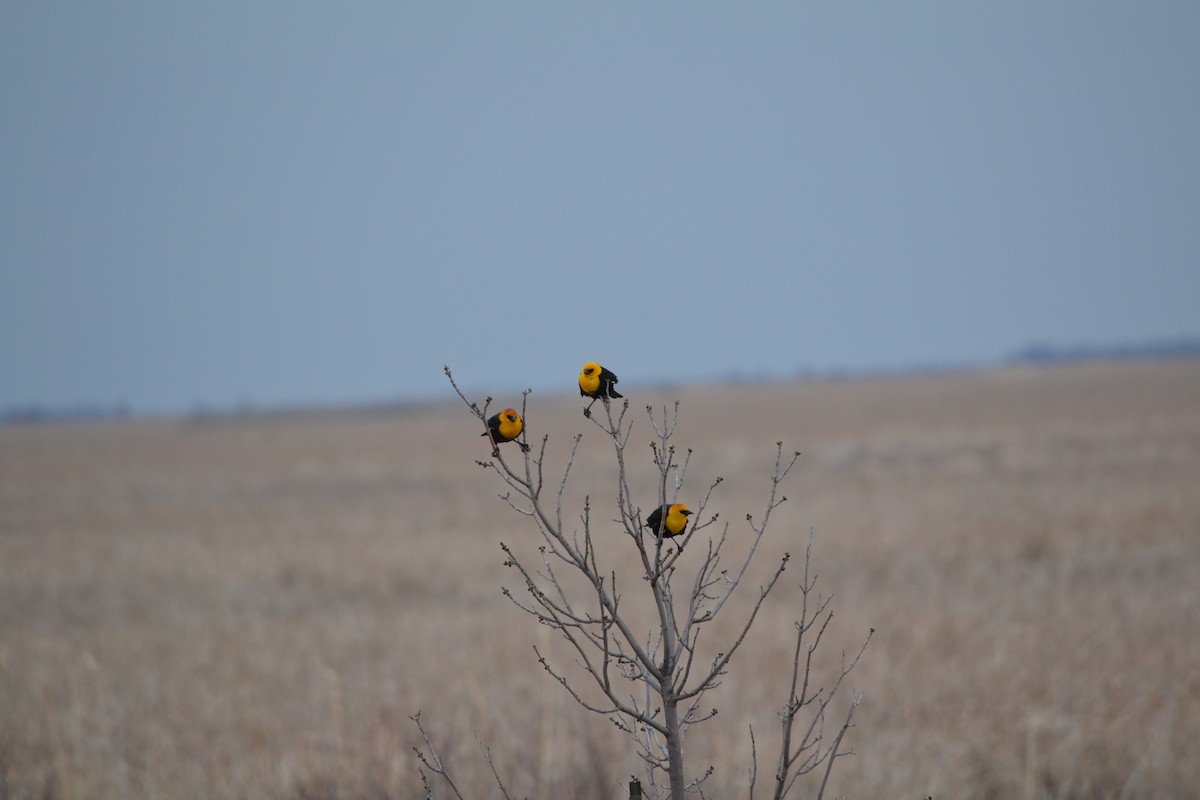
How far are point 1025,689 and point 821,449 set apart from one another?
27.1m

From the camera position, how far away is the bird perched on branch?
1745 mm

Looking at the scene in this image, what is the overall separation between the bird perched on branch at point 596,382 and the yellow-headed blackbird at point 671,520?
229mm

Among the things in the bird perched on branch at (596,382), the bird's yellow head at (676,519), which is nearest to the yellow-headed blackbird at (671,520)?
the bird's yellow head at (676,519)

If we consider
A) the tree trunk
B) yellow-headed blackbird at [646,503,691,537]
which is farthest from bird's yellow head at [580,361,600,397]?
the tree trunk

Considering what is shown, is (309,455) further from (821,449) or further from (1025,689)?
(1025,689)

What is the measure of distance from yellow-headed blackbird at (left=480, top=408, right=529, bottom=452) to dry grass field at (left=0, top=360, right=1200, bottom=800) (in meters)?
2.42

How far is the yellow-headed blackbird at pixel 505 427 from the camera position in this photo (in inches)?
63.2

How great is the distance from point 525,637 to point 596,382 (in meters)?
8.55

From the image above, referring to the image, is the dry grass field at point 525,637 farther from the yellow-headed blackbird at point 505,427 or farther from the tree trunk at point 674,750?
the yellow-headed blackbird at point 505,427

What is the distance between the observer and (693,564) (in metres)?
16.4

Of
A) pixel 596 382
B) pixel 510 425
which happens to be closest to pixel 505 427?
pixel 510 425

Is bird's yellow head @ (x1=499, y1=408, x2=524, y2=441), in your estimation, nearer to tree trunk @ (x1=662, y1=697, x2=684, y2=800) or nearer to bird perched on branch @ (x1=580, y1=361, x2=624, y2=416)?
bird perched on branch @ (x1=580, y1=361, x2=624, y2=416)

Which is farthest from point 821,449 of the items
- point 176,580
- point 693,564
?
point 176,580

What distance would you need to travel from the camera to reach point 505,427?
1.63m
